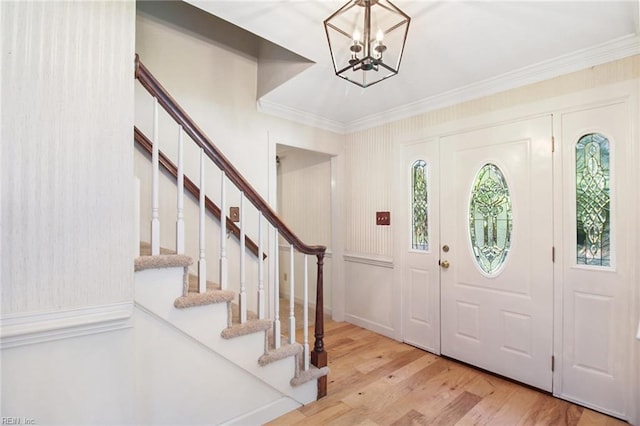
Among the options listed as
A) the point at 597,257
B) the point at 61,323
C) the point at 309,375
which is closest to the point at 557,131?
the point at 597,257

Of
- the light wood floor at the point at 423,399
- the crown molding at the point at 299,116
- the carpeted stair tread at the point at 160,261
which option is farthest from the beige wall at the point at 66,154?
the crown molding at the point at 299,116

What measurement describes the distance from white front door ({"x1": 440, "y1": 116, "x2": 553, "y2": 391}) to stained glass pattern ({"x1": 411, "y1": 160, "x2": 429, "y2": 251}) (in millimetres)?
200

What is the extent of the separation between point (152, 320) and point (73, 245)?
1.78 ft

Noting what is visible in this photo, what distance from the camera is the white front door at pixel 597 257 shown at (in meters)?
1.96

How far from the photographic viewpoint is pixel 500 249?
252cm

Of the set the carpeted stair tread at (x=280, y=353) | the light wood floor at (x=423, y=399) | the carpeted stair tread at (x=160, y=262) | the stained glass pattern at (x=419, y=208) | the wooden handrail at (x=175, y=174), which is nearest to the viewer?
the carpeted stair tread at (x=160, y=262)

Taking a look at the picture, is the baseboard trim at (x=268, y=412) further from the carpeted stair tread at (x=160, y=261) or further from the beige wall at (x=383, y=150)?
the beige wall at (x=383, y=150)

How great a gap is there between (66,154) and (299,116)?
2.41 meters

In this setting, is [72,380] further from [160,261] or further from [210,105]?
[210,105]

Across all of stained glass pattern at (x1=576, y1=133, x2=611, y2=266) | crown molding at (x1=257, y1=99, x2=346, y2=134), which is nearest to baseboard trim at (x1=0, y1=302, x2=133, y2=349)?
crown molding at (x1=257, y1=99, x2=346, y2=134)

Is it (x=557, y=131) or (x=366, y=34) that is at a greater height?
(x=366, y=34)

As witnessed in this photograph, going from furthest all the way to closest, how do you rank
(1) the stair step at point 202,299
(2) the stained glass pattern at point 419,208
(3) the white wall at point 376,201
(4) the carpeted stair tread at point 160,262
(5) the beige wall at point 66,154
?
(2) the stained glass pattern at point 419,208 → (3) the white wall at point 376,201 → (1) the stair step at point 202,299 → (4) the carpeted stair tread at point 160,262 → (5) the beige wall at point 66,154

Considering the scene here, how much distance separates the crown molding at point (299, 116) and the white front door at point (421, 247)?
937 mm

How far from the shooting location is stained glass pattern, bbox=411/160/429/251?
9.92ft
